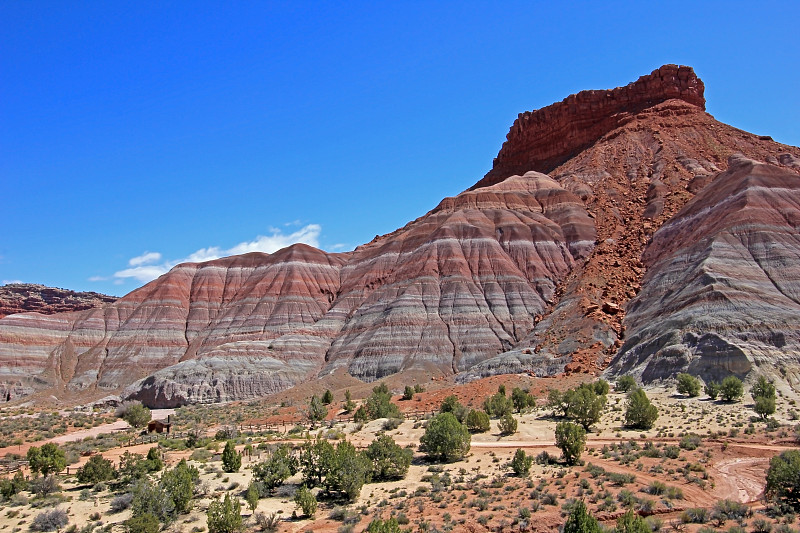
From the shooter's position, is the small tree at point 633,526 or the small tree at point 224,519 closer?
the small tree at point 633,526

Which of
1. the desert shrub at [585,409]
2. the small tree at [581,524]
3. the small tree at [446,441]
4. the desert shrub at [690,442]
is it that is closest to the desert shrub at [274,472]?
the small tree at [446,441]

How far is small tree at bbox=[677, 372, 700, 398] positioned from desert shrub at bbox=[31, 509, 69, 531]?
40.4 m

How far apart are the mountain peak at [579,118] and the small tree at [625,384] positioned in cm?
7346

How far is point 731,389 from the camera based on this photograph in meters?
42.2

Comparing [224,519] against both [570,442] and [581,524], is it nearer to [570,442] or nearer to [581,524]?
[581,524]

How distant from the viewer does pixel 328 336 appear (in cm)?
8981

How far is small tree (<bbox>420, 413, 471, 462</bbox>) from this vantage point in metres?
33.5

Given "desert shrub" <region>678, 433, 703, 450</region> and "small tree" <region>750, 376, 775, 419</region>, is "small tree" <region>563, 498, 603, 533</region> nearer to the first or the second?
"desert shrub" <region>678, 433, 703, 450</region>

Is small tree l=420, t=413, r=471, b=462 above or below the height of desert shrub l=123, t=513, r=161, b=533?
above

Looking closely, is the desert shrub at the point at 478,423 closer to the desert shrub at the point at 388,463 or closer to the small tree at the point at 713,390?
the desert shrub at the point at 388,463

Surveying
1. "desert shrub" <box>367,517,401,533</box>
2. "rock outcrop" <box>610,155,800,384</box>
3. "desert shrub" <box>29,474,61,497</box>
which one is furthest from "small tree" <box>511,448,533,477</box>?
"rock outcrop" <box>610,155,800,384</box>

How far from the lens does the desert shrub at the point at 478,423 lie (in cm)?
4097

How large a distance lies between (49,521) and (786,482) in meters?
28.5

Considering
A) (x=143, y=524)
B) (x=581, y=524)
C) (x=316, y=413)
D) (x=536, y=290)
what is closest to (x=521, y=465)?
(x=581, y=524)
